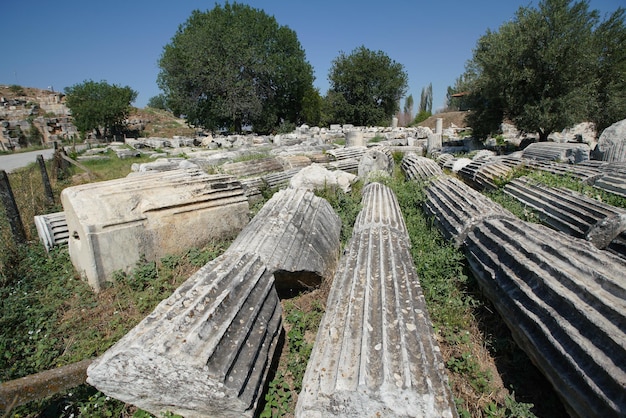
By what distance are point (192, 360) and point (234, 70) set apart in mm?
23582

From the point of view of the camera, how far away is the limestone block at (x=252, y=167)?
22.5 ft

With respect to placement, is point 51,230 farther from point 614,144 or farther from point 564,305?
point 614,144

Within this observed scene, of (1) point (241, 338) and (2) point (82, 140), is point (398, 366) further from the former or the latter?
(2) point (82, 140)

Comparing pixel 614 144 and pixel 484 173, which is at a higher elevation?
pixel 614 144

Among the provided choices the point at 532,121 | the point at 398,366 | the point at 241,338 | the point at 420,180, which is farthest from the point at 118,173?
the point at 532,121

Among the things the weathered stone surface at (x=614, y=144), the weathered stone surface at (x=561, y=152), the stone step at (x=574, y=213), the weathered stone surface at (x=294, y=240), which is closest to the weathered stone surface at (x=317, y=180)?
the weathered stone surface at (x=294, y=240)

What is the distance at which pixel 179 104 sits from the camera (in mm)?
23031

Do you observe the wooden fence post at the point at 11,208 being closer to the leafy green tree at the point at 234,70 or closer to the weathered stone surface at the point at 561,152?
the weathered stone surface at the point at 561,152

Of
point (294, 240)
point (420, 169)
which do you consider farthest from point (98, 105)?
point (294, 240)

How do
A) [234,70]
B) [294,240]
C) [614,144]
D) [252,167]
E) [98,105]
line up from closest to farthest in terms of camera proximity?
[294,240], [252,167], [614,144], [234,70], [98,105]

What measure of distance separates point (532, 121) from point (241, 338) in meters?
14.3

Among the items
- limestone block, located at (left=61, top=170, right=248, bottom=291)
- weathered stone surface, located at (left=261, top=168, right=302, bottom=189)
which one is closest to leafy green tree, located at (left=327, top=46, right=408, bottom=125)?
weathered stone surface, located at (left=261, top=168, right=302, bottom=189)

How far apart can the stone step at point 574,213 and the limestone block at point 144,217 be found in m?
4.56

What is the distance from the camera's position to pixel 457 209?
442 centimetres
